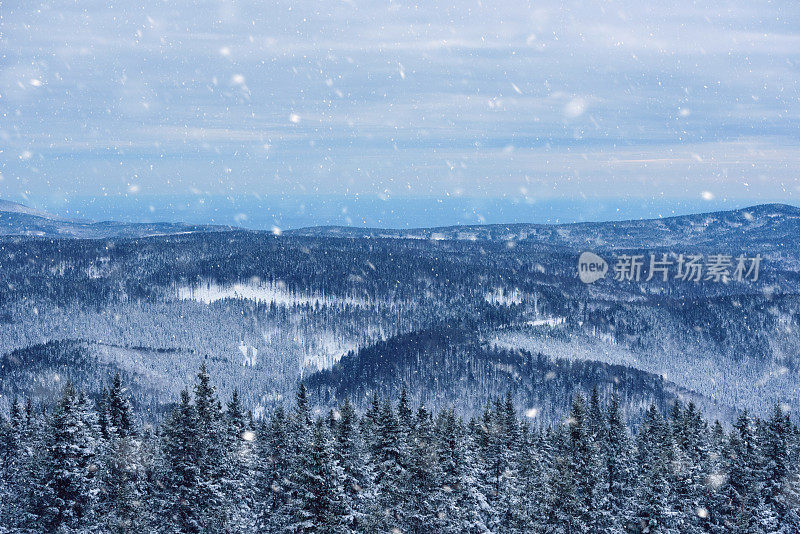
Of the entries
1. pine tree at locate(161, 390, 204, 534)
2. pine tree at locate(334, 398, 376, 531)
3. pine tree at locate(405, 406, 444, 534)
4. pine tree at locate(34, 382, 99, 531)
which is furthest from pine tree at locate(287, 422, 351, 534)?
pine tree at locate(34, 382, 99, 531)

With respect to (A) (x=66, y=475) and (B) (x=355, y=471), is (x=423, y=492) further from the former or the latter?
(A) (x=66, y=475)

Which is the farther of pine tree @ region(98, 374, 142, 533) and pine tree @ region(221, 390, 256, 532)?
pine tree @ region(221, 390, 256, 532)

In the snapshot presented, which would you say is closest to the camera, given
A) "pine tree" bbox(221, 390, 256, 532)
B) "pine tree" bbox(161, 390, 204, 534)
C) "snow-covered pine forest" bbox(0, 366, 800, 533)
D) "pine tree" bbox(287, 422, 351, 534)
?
"pine tree" bbox(287, 422, 351, 534)

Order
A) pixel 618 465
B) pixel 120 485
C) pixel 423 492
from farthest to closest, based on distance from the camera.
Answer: pixel 618 465
pixel 423 492
pixel 120 485

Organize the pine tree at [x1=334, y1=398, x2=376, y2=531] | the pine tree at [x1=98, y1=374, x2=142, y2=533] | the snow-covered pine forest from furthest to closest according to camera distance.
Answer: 1. the pine tree at [x1=334, y1=398, x2=376, y2=531]
2. the pine tree at [x1=98, y1=374, x2=142, y2=533]
3. the snow-covered pine forest

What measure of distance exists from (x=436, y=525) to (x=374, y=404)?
12.1m

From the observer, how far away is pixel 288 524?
32812 millimetres

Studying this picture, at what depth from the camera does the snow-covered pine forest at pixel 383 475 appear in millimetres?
31094

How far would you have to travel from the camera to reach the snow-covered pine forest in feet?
102

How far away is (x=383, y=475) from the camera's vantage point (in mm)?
40719

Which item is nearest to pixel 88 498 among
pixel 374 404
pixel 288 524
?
pixel 288 524

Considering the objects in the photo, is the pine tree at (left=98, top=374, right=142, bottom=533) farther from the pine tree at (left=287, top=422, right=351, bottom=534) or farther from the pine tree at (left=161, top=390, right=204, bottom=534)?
the pine tree at (left=287, top=422, right=351, bottom=534)

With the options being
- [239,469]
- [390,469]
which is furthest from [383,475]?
[239,469]

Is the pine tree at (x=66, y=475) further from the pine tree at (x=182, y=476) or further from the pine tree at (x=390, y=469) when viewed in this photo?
the pine tree at (x=390, y=469)
